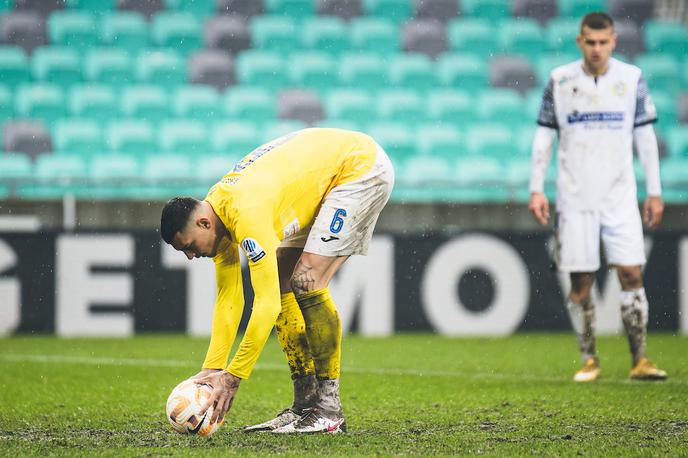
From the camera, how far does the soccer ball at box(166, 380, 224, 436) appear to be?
3.88 m

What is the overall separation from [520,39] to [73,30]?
17.9 ft

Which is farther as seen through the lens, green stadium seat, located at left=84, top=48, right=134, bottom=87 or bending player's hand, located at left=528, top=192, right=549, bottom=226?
green stadium seat, located at left=84, top=48, right=134, bottom=87

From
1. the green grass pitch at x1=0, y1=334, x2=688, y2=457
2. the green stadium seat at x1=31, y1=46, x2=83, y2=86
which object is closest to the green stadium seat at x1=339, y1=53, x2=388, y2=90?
the green stadium seat at x1=31, y1=46, x2=83, y2=86

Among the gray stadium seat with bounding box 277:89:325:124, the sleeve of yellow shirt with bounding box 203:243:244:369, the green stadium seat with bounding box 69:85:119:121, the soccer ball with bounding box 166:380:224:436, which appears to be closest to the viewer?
the soccer ball with bounding box 166:380:224:436

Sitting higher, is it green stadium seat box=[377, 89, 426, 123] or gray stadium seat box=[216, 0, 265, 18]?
gray stadium seat box=[216, 0, 265, 18]

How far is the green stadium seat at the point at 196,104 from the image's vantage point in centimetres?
1245

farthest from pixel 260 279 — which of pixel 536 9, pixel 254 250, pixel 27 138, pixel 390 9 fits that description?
pixel 536 9

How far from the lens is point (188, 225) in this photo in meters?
3.93

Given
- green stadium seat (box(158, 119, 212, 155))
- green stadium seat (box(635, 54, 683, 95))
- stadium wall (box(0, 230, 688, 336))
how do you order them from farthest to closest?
1. green stadium seat (box(635, 54, 683, 95))
2. green stadium seat (box(158, 119, 212, 155))
3. stadium wall (box(0, 230, 688, 336))

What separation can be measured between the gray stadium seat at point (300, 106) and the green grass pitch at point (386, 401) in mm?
4383

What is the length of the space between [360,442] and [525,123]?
357 inches

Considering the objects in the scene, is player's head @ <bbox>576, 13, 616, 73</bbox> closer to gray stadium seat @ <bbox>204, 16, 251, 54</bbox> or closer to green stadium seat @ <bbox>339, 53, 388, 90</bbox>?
green stadium seat @ <bbox>339, 53, 388, 90</bbox>

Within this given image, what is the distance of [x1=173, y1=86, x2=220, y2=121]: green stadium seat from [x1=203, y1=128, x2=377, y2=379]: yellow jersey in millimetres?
8058

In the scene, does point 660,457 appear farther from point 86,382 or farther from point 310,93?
point 310,93
